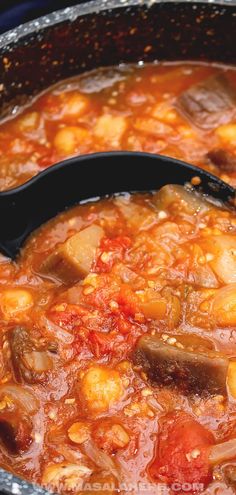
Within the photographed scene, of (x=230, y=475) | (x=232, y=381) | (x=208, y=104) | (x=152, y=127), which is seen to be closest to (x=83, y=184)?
(x=152, y=127)

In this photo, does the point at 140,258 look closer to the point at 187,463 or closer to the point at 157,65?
the point at 187,463

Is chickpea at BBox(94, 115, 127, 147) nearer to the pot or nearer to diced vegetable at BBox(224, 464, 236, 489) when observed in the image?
the pot

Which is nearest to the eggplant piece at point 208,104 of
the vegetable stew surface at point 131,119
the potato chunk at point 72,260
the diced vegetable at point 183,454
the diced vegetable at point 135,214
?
the vegetable stew surface at point 131,119

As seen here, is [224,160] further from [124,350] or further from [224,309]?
[124,350]

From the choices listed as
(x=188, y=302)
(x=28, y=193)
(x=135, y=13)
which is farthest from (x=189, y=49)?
(x=188, y=302)

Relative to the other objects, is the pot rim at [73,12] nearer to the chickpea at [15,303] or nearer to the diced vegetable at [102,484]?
the chickpea at [15,303]

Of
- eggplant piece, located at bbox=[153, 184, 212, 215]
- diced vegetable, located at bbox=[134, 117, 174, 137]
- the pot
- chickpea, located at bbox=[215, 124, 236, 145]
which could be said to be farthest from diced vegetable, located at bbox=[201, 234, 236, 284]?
the pot
